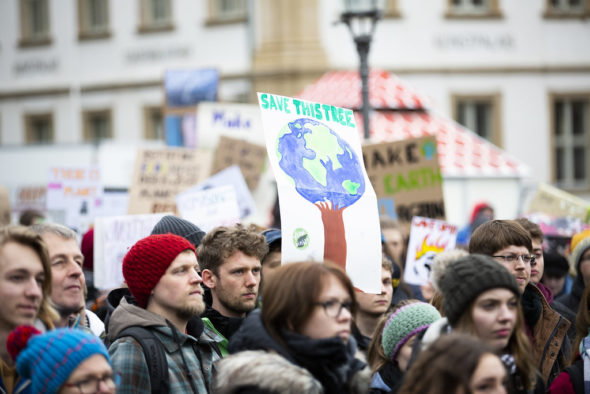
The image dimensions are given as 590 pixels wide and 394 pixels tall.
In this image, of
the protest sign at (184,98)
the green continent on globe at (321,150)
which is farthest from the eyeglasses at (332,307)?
the protest sign at (184,98)

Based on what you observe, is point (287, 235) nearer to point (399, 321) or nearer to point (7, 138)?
point (399, 321)

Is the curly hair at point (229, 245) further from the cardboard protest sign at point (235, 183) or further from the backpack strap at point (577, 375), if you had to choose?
the cardboard protest sign at point (235, 183)

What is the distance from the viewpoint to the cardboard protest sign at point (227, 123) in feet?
54.2

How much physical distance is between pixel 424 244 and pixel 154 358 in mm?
4580

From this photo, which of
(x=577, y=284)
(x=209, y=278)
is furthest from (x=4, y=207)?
(x=209, y=278)

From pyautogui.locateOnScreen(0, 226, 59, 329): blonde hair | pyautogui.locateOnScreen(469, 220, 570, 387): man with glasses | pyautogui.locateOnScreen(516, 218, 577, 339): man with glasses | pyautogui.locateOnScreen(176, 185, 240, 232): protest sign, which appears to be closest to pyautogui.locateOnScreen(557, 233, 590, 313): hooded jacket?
pyautogui.locateOnScreen(516, 218, 577, 339): man with glasses

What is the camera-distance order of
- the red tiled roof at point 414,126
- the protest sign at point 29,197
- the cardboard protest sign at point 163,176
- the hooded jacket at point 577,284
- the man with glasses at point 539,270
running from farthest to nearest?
the red tiled roof at point 414,126, the protest sign at point 29,197, the cardboard protest sign at point 163,176, the hooded jacket at point 577,284, the man with glasses at point 539,270

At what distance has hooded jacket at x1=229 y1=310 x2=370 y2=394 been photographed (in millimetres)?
4684

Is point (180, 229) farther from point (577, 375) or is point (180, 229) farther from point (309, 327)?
point (309, 327)

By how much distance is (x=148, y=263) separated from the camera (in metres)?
5.90

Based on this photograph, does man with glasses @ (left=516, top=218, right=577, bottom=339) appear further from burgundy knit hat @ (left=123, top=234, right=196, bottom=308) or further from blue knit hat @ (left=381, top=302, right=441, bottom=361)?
burgundy knit hat @ (left=123, top=234, right=196, bottom=308)

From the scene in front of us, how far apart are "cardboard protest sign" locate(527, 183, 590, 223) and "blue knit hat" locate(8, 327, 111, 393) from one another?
992 cm

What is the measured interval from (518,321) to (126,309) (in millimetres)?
1858

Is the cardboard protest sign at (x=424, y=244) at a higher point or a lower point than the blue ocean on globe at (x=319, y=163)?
lower
